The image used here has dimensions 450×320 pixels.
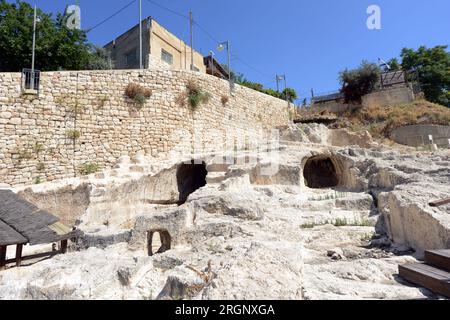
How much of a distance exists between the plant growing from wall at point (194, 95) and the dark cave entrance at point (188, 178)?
11.7ft

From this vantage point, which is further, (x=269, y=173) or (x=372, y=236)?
(x=269, y=173)

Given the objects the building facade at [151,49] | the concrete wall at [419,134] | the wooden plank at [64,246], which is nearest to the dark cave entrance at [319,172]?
the concrete wall at [419,134]

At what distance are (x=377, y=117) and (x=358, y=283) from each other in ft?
66.0

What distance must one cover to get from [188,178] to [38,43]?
37.4 ft

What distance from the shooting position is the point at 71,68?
16203mm

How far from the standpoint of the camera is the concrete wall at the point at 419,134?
16500 mm

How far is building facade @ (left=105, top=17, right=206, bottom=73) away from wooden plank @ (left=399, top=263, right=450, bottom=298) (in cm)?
1883

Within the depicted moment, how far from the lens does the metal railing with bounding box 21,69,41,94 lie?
10453 mm

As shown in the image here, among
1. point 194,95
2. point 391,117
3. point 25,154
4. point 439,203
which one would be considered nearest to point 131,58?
point 194,95

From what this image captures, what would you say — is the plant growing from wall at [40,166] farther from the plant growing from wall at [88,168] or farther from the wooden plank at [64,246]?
the wooden plank at [64,246]

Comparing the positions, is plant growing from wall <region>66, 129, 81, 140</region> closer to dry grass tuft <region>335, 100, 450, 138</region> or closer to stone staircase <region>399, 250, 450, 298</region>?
stone staircase <region>399, 250, 450, 298</region>

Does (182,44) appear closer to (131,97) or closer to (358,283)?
(131,97)

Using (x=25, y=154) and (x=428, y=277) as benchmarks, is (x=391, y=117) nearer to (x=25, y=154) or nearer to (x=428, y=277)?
(x=428, y=277)
